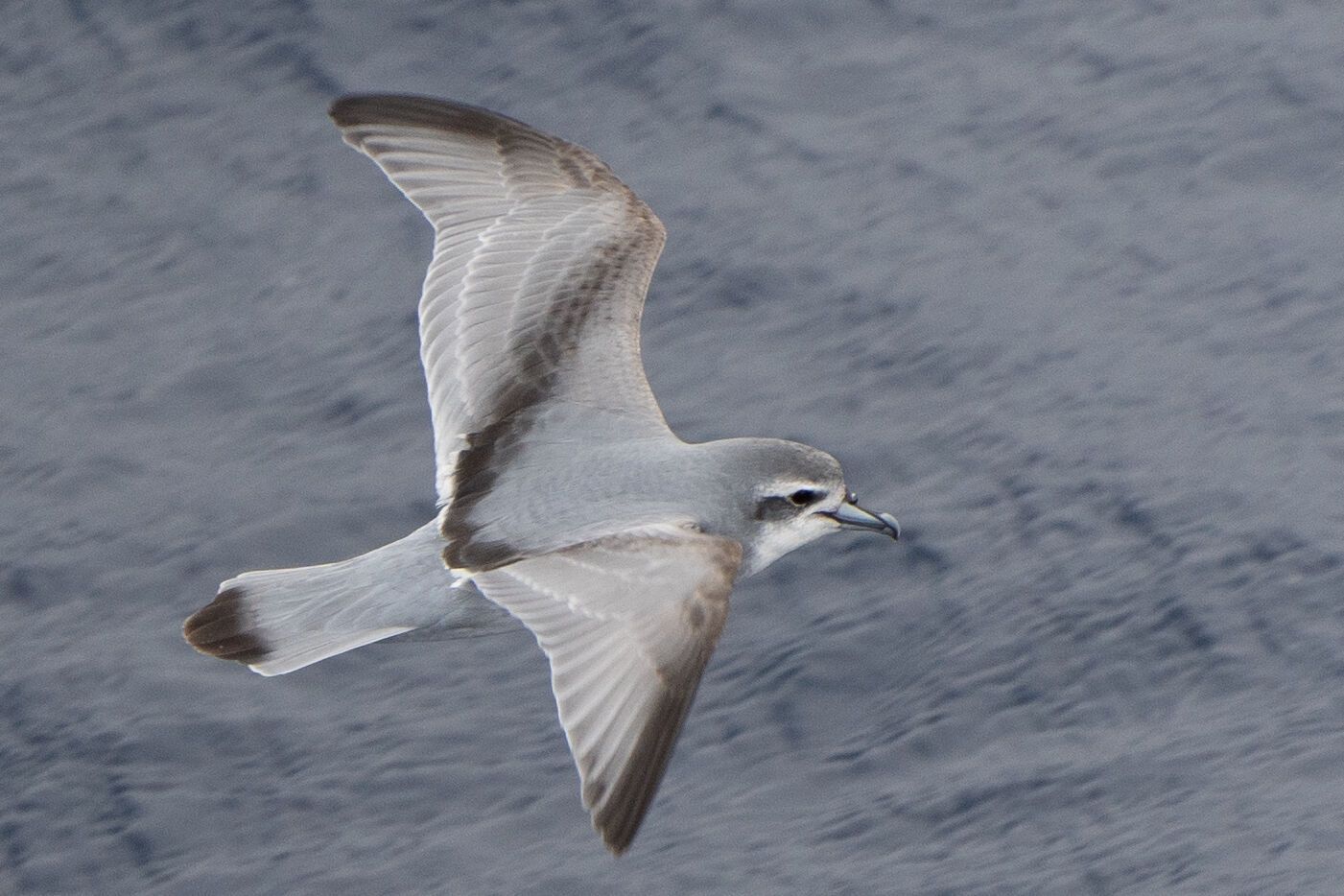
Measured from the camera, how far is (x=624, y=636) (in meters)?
6.84

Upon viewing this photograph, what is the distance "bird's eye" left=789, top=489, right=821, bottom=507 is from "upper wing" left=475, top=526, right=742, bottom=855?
1.93 ft

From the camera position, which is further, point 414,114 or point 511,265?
point 414,114

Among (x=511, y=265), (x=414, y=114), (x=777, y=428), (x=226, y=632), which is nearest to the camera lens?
(x=226, y=632)

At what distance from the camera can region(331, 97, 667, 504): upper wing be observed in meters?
8.37

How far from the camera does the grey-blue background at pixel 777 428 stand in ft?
27.9

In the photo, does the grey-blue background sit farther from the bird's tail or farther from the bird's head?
the bird's head

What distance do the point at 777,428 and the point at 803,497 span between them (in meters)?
2.28

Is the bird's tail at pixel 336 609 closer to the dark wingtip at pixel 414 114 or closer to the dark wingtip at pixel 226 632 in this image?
the dark wingtip at pixel 226 632

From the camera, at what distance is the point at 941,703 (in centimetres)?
887

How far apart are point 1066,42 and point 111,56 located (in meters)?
5.20

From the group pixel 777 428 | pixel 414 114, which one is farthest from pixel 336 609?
pixel 777 428

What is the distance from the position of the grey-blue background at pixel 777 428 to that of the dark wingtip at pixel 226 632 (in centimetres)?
103

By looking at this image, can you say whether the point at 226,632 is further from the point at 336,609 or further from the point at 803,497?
the point at 803,497

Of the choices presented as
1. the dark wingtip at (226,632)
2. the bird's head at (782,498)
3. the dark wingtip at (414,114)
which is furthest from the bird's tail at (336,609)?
the dark wingtip at (414,114)
